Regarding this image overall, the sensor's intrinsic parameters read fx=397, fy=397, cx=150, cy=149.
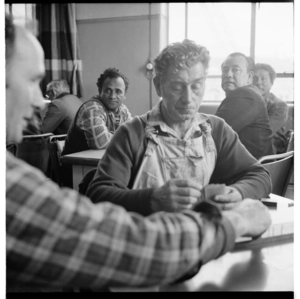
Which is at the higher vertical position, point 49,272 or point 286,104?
point 286,104

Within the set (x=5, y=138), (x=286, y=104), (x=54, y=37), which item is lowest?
(x=5, y=138)

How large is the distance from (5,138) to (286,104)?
3.06ft

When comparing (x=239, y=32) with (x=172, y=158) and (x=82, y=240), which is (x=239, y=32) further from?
(x=82, y=240)

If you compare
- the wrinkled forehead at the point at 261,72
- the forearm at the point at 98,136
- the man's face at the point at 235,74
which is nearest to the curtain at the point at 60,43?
the forearm at the point at 98,136

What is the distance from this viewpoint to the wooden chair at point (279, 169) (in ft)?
4.48

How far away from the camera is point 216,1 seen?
1.28 meters

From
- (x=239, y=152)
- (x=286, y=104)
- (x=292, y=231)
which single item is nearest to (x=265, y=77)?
(x=286, y=104)

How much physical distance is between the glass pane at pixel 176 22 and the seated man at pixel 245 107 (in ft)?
0.58

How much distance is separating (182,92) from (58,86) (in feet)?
1.34

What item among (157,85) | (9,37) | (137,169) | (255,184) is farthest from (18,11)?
(255,184)

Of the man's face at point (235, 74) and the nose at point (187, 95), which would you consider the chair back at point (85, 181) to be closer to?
the nose at point (187, 95)

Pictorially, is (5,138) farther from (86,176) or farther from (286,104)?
(286,104)

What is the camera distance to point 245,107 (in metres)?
→ 1.37

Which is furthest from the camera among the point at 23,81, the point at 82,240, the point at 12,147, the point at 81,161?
the point at 81,161
